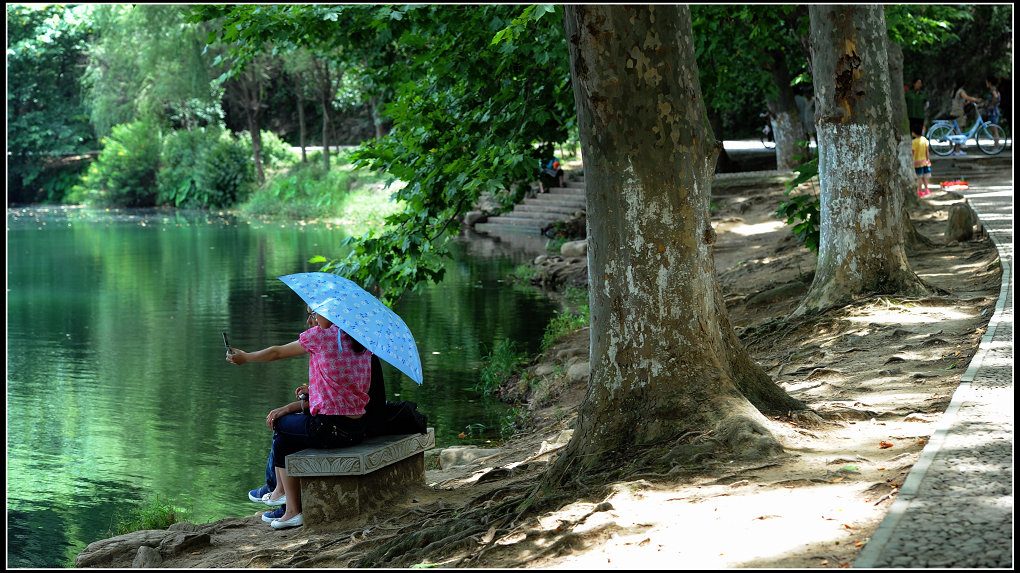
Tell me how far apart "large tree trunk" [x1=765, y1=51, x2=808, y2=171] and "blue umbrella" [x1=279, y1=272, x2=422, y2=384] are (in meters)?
17.6

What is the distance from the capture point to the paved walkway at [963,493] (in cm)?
364

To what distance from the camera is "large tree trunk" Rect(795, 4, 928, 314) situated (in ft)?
31.8

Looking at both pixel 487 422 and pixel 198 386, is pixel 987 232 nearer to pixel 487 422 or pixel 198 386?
pixel 487 422

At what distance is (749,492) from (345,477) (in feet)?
8.13

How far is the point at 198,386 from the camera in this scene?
1310 centimetres

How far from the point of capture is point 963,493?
4.21 metres

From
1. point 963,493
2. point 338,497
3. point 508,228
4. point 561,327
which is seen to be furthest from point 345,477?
point 508,228

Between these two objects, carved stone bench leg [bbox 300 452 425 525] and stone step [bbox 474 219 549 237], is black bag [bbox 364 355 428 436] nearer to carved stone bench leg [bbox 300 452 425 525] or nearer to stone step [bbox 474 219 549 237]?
carved stone bench leg [bbox 300 452 425 525]

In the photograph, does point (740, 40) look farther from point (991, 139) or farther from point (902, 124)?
point (991, 139)

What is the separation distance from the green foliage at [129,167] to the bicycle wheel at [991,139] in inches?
1343

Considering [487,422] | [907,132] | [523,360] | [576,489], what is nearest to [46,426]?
[487,422]

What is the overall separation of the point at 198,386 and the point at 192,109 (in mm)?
34654

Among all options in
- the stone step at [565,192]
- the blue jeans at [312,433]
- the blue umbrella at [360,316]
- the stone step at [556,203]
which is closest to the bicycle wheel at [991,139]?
the stone step at [556,203]

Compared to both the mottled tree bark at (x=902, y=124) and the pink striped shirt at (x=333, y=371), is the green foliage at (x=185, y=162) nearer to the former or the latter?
the mottled tree bark at (x=902, y=124)
